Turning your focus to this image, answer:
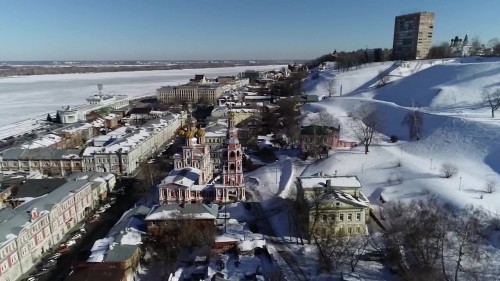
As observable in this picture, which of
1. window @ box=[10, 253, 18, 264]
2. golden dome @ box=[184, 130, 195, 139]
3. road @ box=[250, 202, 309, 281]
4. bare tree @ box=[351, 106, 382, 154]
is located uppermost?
golden dome @ box=[184, 130, 195, 139]

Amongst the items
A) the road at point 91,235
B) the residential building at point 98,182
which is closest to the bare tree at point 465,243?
the road at point 91,235

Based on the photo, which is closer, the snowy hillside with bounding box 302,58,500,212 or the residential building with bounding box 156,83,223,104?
the snowy hillside with bounding box 302,58,500,212

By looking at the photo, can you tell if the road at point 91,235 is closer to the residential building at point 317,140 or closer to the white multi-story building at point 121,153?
the white multi-story building at point 121,153

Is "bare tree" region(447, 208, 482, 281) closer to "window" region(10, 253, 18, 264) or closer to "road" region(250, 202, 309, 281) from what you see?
"road" region(250, 202, 309, 281)

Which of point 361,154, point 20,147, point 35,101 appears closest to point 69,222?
point 20,147

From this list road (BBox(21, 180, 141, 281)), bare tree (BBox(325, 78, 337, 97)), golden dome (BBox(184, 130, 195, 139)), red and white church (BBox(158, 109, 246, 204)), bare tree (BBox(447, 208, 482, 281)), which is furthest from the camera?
bare tree (BBox(325, 78, 337, 97))

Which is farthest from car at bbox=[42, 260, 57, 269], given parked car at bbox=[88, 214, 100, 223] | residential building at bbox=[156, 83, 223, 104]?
residential building at bbox=[156, 83, 223, 104]
